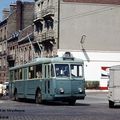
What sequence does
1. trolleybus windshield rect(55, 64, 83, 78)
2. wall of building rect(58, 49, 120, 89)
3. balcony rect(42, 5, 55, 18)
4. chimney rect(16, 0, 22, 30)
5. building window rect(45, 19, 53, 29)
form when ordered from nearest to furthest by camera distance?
→ trolleybus windshield rect(55, 64, 83, 78) → wall of building rect(58, 49, 120, 89) → balcony rect(42, 5, 55, 18) → building window rect(45, 19, 53, 29) → chimney rect(16, 0, 22, 30)

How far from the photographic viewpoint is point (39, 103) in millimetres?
32250

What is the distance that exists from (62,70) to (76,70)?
2.81 ft

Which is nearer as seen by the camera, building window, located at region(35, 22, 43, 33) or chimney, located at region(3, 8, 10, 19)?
building window, located at region(35, 22, 43, 33)

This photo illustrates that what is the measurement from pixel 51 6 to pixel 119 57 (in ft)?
35.6

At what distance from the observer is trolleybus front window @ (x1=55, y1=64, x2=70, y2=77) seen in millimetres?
30641

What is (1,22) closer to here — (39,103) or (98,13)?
(98,13)

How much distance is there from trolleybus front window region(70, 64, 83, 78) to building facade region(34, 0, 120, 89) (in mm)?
34299

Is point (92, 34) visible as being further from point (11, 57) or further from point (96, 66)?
point (11, 57)

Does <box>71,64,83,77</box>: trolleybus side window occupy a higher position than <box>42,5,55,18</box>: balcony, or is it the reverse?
<box>42,5,55,18</box>: balcony

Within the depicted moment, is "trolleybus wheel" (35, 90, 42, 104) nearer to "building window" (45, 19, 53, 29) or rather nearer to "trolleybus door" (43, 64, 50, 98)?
"trolleybus door" (43, 64, 50, 98)

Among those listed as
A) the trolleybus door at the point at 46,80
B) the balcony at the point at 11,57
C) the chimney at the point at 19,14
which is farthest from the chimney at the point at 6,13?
the trolleybus door at the point at 46,80

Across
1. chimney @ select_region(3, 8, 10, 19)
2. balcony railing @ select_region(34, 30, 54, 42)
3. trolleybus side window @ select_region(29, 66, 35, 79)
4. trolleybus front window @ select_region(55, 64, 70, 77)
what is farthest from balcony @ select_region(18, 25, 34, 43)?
trolleybus front window @ select_region(55, 64, 70, 77)

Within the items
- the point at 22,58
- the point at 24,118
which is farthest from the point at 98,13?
the point at 24,118

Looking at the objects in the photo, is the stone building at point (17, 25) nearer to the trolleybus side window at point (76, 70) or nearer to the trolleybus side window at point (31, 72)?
the trolleybus side window at point (31, 72)
